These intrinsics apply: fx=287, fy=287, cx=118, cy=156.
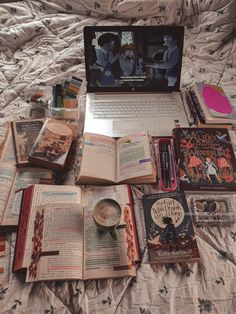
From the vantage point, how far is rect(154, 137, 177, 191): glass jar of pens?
91 cm

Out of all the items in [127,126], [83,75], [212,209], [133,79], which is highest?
[83,75]

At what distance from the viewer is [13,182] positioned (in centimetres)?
90

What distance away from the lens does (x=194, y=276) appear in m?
0.73

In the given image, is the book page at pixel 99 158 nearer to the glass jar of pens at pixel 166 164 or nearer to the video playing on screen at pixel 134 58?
the glass jar of pens at pixel 166 164

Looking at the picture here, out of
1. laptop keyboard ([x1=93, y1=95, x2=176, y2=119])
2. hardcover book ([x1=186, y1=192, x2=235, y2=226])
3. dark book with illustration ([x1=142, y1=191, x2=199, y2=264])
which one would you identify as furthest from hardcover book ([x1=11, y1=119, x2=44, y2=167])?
hardcover book ([x1=186, y1=192, x2=235, y2=226])

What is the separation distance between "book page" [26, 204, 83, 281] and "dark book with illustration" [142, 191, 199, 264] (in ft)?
0.64

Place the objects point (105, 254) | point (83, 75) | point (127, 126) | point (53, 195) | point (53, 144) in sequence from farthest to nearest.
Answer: point (83, 75), point (127, 126), point (53, 144), point (53, 195), point (105, 254)

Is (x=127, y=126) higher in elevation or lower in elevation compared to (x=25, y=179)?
higher

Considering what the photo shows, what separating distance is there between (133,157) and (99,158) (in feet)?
0.36

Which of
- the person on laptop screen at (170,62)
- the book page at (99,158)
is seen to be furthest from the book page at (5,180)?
the person on laptop screen at (170,62)

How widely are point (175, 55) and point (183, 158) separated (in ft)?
1.40

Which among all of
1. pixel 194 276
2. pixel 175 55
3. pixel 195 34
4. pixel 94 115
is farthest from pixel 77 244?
pixel 195 34

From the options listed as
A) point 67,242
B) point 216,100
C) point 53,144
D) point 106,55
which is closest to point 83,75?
point 106,55

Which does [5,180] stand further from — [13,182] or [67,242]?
[67,242]
